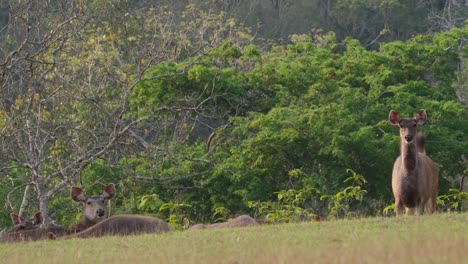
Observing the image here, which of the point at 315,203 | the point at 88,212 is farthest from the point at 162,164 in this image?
the point at 88,212

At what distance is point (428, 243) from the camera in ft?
32.3

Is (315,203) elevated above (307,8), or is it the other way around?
(307,8)

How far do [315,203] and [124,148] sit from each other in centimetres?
536

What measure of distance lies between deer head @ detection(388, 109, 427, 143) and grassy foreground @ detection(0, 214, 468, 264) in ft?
9.46

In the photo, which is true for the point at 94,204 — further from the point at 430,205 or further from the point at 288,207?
the point at 430,205

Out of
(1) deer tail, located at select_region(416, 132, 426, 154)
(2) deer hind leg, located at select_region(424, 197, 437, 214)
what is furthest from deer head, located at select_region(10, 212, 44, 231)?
(1) deer tail, located at select_region(416, 132, 426, 154)

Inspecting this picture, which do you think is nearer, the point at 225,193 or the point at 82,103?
the point at 225,193

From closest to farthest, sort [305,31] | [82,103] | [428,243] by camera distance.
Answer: [428,243] < [82,103] < [305,31]

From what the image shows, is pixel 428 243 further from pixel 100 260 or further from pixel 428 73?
pixel 428 73

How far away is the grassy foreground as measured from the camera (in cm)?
939

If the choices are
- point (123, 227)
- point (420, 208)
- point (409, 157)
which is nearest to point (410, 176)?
point (409, 157)

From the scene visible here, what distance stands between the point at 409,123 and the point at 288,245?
A: 18.2 feet

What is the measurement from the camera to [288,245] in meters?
10.9

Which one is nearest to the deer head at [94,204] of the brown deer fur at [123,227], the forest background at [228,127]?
the brown deer fur at [123,227]
